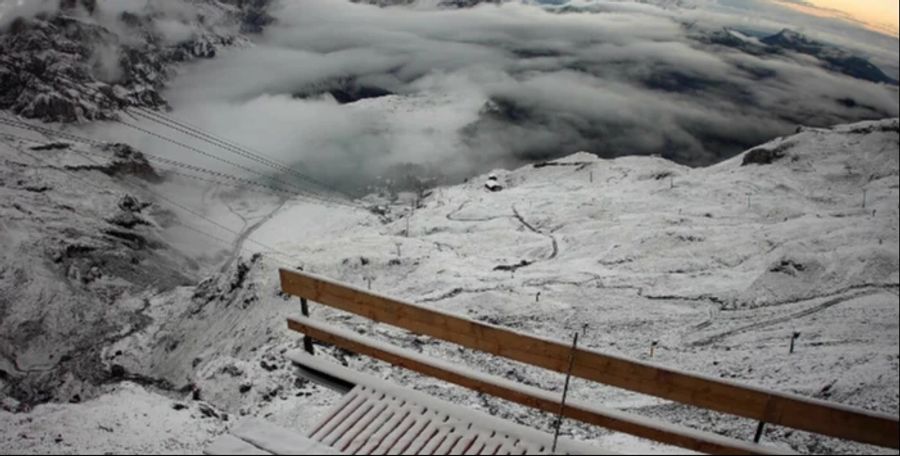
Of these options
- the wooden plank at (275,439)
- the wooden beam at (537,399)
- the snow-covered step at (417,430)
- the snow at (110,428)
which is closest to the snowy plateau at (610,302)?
the snow at (110,428)

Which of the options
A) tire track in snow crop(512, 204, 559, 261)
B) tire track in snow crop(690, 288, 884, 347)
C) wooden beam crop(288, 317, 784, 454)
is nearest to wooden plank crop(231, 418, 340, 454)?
wooden beam crop(288, 317, 784, 454)

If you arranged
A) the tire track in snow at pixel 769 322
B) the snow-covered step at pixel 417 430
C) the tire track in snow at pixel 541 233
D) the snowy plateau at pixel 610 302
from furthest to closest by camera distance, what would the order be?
the tire track in snow at pixel 541 233
the tire track in snow at pixel 769 322
the snowy plateau at pixel 610 302
the snow-covered step at pixel 417 430

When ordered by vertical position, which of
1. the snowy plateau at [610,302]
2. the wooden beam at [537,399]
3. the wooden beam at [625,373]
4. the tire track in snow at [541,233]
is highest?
the wooden beam at [625,373]

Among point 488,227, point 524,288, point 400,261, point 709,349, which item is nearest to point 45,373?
point 488,227

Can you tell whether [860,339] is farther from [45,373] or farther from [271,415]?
[45,373]

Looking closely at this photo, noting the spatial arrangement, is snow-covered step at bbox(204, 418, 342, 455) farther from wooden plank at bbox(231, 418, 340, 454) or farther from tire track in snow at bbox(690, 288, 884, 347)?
tire track in snow at bbox(690, 288, 884, 347)

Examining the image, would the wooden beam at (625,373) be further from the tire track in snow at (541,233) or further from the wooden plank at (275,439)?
the tire track in snow at (541,233)
